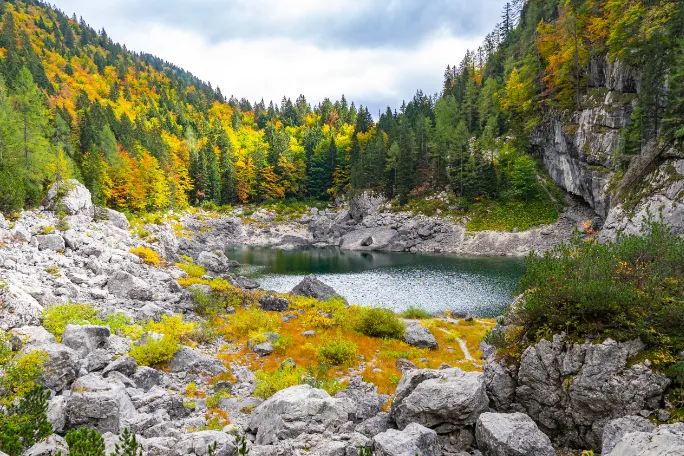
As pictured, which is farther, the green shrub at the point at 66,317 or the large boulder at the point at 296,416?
the green shrub at the point at 66,317

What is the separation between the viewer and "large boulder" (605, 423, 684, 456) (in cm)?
527

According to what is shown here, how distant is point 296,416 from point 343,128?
130 meters

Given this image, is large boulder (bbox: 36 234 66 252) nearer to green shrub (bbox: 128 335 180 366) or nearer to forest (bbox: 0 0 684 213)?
forest (bbox: 0 0 684 213)

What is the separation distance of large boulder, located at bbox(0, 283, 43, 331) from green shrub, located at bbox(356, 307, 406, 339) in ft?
55.7

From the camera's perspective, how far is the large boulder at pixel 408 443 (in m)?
7.39

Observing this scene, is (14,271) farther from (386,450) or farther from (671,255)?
(671,255)

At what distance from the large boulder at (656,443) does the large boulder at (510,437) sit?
5.66 feet

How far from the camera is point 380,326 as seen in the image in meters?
23.2

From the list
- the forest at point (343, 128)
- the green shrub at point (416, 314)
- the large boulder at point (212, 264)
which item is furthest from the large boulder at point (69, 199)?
the green shrub at point (416, 314)

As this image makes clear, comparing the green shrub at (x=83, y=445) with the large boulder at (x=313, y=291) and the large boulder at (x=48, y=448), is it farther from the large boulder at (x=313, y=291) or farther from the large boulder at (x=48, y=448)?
the large boulder at (x=313, y=291)

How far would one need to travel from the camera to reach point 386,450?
7.36 meters

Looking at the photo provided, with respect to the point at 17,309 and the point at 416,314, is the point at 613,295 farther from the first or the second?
the point at 416,314

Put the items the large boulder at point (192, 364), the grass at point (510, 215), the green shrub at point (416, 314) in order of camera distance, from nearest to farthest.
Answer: the large boulder at point (192, 364)
the green shrub at point (416, 314)
the grass at point (510, 215)

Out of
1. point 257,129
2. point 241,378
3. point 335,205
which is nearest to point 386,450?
point 241,378
